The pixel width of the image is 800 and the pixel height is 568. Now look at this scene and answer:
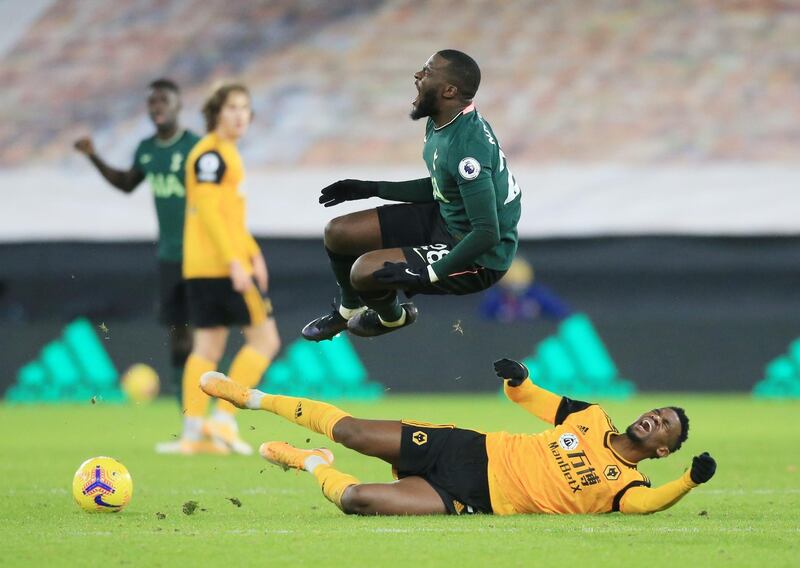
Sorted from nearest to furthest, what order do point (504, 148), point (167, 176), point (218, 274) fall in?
point (218, 274), point (167, 176), point (504, 148)

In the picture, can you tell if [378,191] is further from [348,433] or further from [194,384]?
[194,384]

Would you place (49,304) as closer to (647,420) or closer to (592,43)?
(592,43)

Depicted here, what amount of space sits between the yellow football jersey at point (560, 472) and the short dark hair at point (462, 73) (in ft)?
4.96

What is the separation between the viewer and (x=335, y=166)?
51.1ft

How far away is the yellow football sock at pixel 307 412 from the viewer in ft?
21.7

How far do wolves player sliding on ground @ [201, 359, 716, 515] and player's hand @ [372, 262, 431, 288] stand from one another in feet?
2.09

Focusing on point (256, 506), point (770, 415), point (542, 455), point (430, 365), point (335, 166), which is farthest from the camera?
point (335, 166)

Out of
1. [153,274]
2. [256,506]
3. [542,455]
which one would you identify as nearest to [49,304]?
[153,274]

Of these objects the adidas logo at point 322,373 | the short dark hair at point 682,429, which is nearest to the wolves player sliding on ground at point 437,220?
the short dark hair at point 682,429

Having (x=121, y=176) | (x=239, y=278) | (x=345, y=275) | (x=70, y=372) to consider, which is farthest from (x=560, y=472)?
(x=70, y=372)

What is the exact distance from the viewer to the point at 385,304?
6762 millimetres

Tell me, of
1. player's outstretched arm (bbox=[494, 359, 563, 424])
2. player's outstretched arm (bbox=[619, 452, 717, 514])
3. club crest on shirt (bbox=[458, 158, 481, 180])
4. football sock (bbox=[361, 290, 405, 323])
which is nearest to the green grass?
player's outstretched arm (bbox=[619, 452, 717, 514])

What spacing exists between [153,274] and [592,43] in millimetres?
5320

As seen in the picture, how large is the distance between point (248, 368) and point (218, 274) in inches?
25.5
